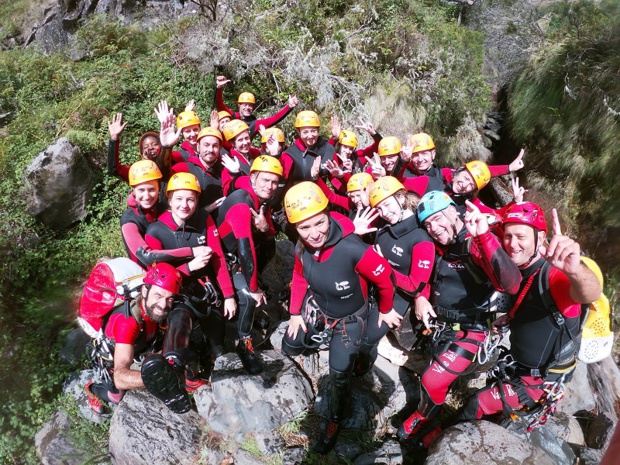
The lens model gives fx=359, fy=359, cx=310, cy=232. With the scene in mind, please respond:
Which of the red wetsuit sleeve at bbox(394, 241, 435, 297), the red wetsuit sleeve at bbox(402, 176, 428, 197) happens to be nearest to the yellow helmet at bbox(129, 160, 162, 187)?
the red wetsuit sleeve at bbox(394, 241, 435, 297)

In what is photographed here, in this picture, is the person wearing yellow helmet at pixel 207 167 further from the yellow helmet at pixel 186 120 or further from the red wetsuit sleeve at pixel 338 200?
the red wetsuit sleeve at pixel 338 200

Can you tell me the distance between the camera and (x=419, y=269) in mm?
3748

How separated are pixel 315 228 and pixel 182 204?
1571 millimetres

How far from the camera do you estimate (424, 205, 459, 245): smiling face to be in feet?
11.6

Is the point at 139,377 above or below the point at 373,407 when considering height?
above

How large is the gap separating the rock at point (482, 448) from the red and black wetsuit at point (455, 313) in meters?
0.40

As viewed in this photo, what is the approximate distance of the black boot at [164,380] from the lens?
309 cm

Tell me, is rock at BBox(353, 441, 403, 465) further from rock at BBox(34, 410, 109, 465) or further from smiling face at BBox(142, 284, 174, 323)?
rock at BBox(34, 410, 109, 465)

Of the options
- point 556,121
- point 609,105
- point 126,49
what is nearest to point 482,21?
point 556,121

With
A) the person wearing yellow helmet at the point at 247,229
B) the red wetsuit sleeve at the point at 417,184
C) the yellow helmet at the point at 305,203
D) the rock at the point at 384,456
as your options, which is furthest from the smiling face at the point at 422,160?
the rock at the point at 384,456

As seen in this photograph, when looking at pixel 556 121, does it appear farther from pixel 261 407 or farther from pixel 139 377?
pixel 139 377

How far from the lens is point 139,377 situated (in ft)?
11.3

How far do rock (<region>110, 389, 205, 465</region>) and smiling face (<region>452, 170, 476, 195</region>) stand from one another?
4.66 metres

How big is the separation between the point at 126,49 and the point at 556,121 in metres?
11.5
